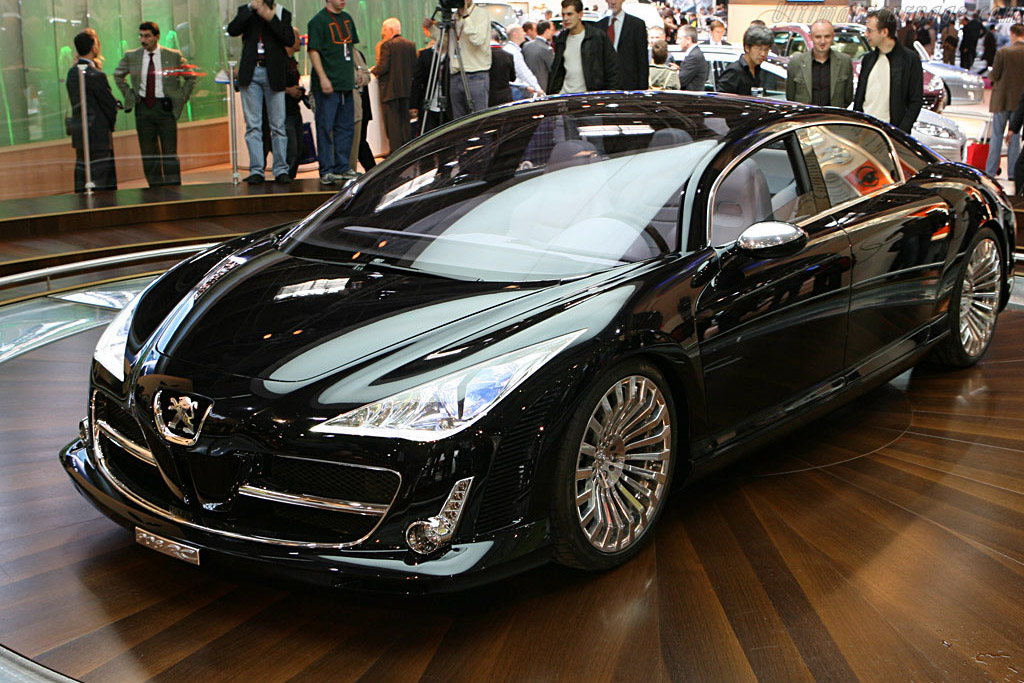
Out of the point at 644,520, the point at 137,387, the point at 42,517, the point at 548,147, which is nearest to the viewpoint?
the point at 137,387

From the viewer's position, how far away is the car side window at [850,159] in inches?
145

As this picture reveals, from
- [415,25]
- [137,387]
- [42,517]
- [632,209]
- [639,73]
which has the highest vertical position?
[415,25]

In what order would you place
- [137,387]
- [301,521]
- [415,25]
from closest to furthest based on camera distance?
1. [301,521]
2. [137,387]
3. [415,25]

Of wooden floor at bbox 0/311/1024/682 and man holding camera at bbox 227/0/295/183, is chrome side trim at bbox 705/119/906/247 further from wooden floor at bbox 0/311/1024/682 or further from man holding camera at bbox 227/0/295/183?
man holding camera at bbox 227/0/295/183

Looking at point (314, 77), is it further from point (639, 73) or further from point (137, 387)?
point (137, 387)

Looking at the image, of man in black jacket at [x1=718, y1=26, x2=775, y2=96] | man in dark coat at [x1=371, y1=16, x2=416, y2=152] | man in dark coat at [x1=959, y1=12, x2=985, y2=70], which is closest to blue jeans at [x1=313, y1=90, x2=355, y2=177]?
man in dark coat at [x1=371, y1=16, x2=416, y2=152]

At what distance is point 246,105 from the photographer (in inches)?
359

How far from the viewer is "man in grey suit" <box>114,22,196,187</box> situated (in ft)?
29.3

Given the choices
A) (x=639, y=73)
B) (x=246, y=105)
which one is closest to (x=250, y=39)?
(x=246, y=105)

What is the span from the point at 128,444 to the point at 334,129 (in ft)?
23.7

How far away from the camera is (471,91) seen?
930 cm

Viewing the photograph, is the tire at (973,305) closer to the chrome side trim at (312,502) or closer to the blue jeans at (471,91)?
the chrome side trim at (312,502)

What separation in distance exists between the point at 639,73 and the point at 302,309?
262 inches

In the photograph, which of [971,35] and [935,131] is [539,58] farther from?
[971,35]
